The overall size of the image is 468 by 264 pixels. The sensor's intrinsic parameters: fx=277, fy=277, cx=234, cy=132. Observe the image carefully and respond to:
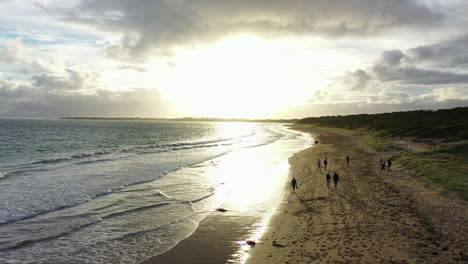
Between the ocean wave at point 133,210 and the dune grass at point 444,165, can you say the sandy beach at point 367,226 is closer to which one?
the dune grass at point 444,165

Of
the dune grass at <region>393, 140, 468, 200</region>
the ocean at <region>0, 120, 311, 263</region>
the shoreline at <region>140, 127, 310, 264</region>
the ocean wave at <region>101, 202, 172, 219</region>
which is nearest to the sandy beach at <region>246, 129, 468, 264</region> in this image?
the shoreline at <region>140, 127, 310, 264</region>

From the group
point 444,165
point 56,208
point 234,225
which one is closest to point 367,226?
point 234,225

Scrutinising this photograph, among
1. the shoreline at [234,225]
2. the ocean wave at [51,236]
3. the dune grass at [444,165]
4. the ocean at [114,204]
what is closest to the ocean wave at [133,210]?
the ocean at [114,204]

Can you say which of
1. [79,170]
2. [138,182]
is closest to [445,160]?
[138,182]

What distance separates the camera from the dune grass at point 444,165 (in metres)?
19.6

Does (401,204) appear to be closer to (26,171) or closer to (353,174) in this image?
(353,174)

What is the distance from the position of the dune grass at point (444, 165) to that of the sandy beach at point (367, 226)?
1.21m

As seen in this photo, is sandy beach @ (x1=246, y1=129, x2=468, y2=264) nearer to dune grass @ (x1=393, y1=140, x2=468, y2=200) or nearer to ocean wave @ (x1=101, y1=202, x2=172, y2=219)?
dune grass @ (x1=393, y1=140, x2=468, y2=200)

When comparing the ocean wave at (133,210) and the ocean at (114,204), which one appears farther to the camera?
the ocean wave at (133,210)

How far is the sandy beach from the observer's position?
11.3 metres

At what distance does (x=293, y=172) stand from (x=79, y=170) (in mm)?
24868

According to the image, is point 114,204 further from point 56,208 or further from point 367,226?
point 367,226

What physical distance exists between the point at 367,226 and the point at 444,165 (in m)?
15.9

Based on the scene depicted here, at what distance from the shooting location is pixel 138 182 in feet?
87.4
